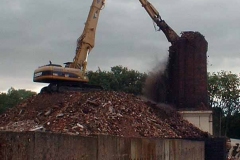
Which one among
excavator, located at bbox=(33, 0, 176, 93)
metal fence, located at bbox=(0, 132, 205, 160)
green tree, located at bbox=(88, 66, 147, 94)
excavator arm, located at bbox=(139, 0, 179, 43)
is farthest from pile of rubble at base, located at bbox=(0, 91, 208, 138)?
green tree, located at bbox=(88, 66, 147, 94)

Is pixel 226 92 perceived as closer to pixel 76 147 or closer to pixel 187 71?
pixel 187 71

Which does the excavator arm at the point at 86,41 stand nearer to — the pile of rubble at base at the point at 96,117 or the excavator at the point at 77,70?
the excavator at the point at 77,70

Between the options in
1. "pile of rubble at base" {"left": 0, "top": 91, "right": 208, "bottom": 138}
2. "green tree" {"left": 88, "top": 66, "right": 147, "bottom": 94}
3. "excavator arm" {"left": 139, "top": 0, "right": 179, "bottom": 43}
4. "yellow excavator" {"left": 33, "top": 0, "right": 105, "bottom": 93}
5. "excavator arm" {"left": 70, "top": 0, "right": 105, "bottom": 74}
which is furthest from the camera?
"green tree" {"left": 88, "top": 66, "right": 147, "bottom": 94}

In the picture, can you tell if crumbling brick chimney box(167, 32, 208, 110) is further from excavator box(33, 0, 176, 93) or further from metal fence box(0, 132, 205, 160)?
metal fence box(0, 132, 205, 160)

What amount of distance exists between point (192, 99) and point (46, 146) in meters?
29.0

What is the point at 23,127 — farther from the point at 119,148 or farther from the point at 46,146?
the point at 46,146

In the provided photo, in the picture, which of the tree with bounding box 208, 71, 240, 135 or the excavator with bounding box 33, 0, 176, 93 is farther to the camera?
the tree with bounding box 208, 71, 240, 135

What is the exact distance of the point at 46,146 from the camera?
8.05 m

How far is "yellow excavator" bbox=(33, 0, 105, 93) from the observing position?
28141 millimetres

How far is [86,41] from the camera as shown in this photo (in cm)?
3091

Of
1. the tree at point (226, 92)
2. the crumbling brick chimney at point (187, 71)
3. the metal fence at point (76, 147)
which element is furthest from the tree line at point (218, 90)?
the metal fence at point (76, 147)

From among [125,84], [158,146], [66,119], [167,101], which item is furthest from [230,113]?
[158,146]

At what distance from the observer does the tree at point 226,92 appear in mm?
70562

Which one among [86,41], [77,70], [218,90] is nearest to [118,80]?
[218,90]
